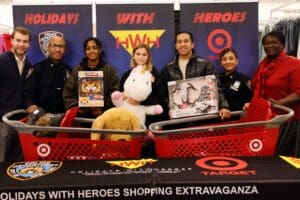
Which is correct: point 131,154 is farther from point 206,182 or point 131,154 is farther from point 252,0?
point 252,0

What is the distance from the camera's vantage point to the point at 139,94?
2555 millimetres

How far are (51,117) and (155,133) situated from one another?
2.08ft

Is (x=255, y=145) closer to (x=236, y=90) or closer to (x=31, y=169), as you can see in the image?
(x=31, y=169)

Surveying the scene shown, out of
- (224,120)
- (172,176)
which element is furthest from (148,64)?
(172,176)

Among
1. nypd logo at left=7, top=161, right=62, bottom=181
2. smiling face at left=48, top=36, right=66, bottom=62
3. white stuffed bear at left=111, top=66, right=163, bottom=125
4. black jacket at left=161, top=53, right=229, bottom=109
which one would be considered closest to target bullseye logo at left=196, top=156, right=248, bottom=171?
nypd logo at left=7, top=161, right=62, bottom=181

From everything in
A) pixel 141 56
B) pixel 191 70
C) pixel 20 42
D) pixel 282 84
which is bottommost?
pixel 282 84

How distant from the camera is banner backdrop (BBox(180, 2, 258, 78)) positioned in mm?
3154

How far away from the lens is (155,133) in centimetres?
171

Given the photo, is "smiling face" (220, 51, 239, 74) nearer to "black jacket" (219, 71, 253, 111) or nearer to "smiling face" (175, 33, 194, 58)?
"black jacket" (219, 71, 253, 111)

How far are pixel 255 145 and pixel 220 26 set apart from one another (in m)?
1.66

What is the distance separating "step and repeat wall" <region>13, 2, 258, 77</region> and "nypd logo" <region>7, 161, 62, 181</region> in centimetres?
169

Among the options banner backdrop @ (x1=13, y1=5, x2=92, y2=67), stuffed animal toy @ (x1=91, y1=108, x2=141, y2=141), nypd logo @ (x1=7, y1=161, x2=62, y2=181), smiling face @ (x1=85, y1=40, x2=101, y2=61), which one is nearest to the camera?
nypd logo @ (x1=7, y1=161, x2=62, y2=181)

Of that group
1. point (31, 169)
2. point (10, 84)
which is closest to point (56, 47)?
point (10, 84)

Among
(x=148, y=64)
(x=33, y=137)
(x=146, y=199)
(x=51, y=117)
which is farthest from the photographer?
(x=148, y=64)
